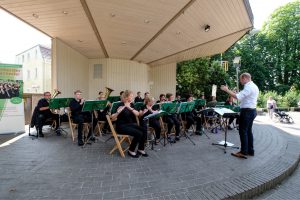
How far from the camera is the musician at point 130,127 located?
4.83m

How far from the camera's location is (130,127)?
4891mm

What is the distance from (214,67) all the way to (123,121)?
1742cm

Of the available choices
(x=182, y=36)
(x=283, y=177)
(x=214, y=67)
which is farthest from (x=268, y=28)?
(x=283, y=177)

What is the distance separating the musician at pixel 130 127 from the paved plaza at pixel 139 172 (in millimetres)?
Answer: 278

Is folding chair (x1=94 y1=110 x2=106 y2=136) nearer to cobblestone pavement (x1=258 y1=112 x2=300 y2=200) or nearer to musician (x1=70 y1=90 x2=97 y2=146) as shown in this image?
musician (x1=70 y1=90 x2=97 y2=146)

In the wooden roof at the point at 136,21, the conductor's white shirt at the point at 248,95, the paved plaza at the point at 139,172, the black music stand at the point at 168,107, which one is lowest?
the paved plaza at the point at 139,172

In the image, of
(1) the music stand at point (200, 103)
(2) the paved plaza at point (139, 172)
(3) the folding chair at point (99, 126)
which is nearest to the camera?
(2) the paved plaza at point (139, 172)

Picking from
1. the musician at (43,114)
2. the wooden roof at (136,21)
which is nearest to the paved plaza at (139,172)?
the musician at (43,114)

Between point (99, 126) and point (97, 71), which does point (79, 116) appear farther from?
point (97, 71)

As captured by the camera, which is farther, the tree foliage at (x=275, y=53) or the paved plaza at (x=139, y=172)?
the tree foliage at (x=275, y=53)

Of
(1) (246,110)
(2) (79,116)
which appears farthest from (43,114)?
(1) (246,110)

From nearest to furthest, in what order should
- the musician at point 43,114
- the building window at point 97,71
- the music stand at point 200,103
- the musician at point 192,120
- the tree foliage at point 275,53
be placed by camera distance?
the musician at point 43,114 → the musician at point 192,120 → the music stand at point 200,103 → the building window at point 97,71 → the tree foliage at point 275,53

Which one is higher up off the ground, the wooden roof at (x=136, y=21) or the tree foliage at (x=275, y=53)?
the tree foliage at (x=275, y=53)

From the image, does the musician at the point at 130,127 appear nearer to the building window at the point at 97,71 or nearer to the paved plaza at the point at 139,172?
the paved plaza at the point at 139,172
